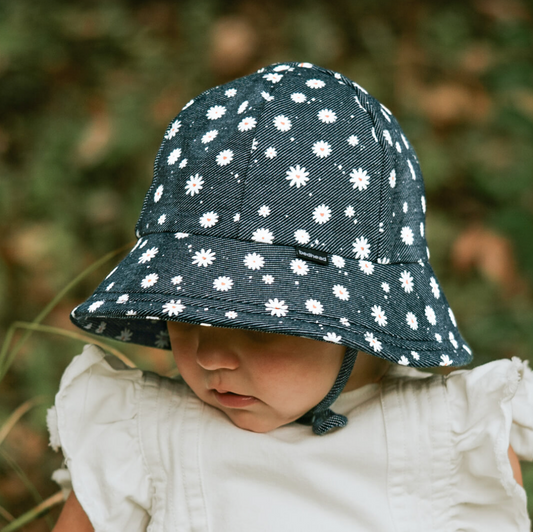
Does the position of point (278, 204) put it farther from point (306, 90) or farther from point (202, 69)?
point (202, 69)

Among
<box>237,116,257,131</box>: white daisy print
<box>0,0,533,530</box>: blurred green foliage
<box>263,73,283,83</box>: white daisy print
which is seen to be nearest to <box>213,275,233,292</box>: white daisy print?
<box>237,116,257,131</box>: white daisy print

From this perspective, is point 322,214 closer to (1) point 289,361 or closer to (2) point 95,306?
(1) point 289,361

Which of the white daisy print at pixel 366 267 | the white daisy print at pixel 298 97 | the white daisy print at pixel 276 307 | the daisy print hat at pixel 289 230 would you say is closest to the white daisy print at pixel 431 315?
the daisy print hat at pixel 289 230

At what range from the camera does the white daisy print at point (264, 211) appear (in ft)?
2.79

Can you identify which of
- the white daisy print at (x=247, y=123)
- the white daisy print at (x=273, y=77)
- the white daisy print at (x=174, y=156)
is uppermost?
the white daisy print at (x=273, y=77)

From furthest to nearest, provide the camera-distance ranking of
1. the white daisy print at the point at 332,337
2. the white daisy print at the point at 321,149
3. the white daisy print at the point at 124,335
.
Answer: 1. the white daisy print at the point at 124,335
2. the white daisy print at the point at 321,149
3. the white daisy print at the point at 332,337

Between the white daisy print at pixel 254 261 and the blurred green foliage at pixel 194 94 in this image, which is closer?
the white daisy print at pixel 254 261

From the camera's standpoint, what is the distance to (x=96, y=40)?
7.29 ft

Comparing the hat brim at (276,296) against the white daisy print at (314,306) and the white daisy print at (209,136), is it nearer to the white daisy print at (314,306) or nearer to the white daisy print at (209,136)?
the white daisy print at (314,306)

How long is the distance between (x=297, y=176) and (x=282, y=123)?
0.08 metres

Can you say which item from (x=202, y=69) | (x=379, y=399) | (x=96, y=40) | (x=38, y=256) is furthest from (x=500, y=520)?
(x=96, y=40)

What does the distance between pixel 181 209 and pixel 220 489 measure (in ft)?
1.31

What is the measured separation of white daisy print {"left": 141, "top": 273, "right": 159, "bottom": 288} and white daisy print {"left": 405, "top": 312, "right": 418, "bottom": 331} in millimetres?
329

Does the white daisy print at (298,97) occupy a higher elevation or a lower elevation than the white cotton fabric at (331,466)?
higher
